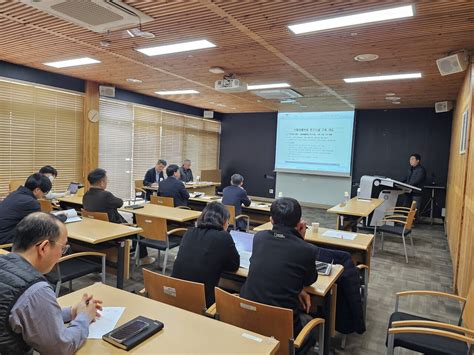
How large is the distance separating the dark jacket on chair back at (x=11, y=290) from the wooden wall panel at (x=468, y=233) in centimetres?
343

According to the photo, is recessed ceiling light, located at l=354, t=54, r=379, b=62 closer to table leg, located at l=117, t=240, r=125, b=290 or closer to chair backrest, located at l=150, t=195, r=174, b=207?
chair backrest, located at l=150, t=195, r=174, b=207

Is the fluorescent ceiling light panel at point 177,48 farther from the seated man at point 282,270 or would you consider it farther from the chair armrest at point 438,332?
the chair armrest at point 438,332

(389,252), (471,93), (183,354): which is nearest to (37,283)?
(183,354)

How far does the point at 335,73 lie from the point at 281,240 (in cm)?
407

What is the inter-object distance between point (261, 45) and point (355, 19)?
Answer: 1.21 metres

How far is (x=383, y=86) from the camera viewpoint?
6.05 metres

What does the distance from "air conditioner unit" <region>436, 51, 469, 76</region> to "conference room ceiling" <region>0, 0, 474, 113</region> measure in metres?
0.12

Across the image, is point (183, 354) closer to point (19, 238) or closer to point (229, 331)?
point (229, 331)

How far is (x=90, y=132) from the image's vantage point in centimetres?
695

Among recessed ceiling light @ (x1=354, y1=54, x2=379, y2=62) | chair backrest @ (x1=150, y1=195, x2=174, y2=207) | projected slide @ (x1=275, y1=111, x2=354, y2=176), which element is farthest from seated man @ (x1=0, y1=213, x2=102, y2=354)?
projected slide @ (x1=275, y1=111, x2=354, y2=176)

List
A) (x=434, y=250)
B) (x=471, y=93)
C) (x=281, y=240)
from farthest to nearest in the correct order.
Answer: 1. (x=434, y=250)
2. (x=471, y=93)
3. (x=281, y=240)

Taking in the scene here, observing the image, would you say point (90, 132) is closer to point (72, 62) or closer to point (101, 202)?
point (72, 62)

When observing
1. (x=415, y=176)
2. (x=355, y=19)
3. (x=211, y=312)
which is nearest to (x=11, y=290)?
(x=211, y=312)

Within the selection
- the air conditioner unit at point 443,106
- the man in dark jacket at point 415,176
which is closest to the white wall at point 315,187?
the man in dark jacket at point 415,176
